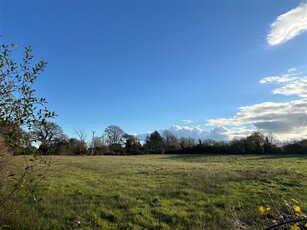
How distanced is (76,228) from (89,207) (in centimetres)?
235

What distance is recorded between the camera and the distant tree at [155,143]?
88137 millimetres

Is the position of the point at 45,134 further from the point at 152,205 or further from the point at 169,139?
the point at 169,139

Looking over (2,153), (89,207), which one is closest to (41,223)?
(89,207)

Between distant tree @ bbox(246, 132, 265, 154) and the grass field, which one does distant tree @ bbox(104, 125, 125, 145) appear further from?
the grass field

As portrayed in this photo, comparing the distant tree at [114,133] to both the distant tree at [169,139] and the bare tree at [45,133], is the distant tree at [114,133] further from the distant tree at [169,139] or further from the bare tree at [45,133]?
the bare tree at [45,133]

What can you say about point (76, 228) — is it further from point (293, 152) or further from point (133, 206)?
point (293, 152)

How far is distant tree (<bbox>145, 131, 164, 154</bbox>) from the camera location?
88137 millimetres

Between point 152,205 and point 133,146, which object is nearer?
point 152,205

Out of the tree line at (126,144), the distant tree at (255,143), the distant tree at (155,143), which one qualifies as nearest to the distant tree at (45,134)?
the tree line at (126,144)

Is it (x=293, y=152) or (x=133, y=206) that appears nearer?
(x=133, y=206)

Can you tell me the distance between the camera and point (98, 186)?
1552 cm

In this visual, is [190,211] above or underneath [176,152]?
underneath

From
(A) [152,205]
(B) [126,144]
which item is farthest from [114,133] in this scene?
(A) [152,205]

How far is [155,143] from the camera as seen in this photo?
300 feet
